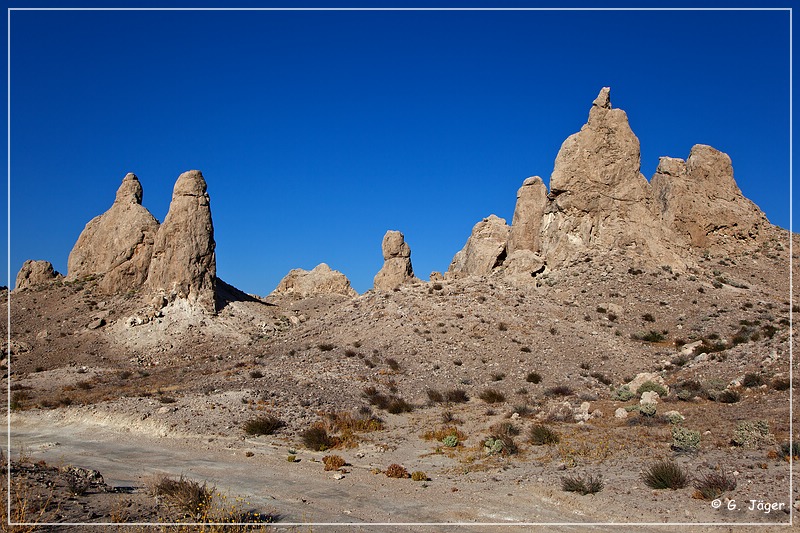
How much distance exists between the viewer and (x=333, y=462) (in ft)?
50.7

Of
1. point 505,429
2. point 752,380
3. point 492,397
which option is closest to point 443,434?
point 505,429

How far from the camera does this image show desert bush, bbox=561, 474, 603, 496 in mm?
11750

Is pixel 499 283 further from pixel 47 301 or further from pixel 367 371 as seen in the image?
pixel 47 301

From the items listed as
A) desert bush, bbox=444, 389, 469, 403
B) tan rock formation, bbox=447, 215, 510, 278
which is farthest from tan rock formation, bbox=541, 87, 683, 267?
desert bush, bbox=444, 389, 469, 403

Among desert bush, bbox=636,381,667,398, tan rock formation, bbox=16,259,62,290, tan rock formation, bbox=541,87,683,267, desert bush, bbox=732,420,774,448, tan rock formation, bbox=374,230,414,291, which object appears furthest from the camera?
tan rock formation, bbox=374,230,414,291

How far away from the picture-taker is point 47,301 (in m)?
49.9

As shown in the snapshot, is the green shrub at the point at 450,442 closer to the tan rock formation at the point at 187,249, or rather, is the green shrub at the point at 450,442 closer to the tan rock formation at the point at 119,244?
the tan rock formation at the point at 187,249

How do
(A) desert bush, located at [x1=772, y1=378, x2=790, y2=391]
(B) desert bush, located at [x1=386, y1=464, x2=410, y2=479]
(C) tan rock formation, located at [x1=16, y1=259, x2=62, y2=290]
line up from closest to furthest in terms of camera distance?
(B) desert bush, located at [x1=386, y1=464, x2=410, y2=479] < (A) desert bush, located at [x1=772, y1=378, x2=790, y2=391] < (C) tan rock formation, located at [x1=16, y1=259, x2=62, y2=290]

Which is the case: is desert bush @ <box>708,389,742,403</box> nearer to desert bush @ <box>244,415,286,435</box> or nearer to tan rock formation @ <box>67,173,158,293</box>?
desert bush @ <box>244,415,286,435</box>

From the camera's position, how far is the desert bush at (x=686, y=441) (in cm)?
1392

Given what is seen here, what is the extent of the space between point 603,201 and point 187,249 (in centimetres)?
3381

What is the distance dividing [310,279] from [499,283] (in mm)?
33897

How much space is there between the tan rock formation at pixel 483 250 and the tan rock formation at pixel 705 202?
16.4 m

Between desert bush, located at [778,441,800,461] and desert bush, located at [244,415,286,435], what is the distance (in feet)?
47.9
